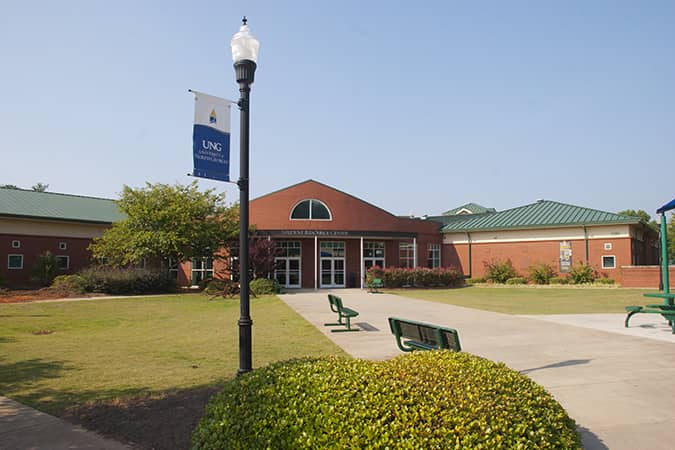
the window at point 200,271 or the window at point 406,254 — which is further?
the window at point 406,254

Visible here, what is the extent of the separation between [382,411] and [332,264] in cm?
2861

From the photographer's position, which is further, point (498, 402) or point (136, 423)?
point (136, 423)

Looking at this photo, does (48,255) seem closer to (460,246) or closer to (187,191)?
(187,191)

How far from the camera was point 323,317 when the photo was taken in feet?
47.2

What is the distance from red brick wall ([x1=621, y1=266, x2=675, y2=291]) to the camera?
1088 inches

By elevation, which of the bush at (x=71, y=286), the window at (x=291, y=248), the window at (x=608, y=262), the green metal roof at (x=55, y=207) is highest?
the green metal roof at (x=55, y=207)

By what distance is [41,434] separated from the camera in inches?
182

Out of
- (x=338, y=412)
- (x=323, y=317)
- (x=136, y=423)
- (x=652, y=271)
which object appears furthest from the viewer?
(x=652, y=271)

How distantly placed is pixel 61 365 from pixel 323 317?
7.71 metres

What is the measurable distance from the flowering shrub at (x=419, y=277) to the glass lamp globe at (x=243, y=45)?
24270 mm

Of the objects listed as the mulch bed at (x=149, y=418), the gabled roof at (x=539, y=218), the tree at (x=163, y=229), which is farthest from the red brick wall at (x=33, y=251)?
the mulch bed at (x=149, y=418)

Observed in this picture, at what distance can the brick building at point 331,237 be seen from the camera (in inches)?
1150

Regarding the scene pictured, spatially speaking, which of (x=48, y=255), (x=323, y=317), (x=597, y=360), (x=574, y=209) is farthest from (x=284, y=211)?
(x=597, y=360)

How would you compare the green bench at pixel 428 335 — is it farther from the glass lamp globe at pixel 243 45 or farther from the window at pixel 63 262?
the window at pixel 63 262
